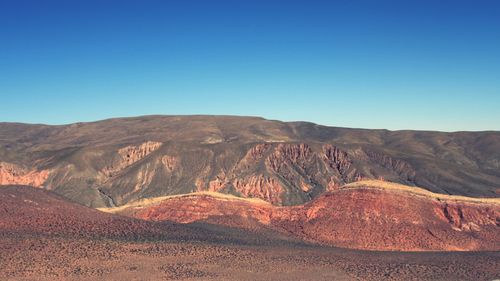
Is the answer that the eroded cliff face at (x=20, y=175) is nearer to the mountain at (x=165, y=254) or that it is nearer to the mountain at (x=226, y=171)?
the mountain at (x=226, y=171)

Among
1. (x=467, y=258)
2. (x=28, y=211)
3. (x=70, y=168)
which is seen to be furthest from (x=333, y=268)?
(x=70, y=168)

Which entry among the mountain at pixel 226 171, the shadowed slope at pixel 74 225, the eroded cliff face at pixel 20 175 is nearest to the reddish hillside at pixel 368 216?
the shadowed slope at pixel 74 225

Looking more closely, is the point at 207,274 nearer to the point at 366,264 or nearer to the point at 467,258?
the point at 366,264

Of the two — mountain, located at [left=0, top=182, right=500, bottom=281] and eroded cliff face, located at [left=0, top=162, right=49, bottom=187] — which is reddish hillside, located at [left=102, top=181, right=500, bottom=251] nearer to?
mountain, located at [left=0, top=182, right=500, bottom=281]

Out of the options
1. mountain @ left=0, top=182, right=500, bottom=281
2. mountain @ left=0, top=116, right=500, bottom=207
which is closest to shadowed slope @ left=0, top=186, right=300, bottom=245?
mountain @ left=0, top=182, right=500, bottom=281

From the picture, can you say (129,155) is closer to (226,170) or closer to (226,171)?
(226,170)

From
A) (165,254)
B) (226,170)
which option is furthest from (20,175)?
(165,254)
